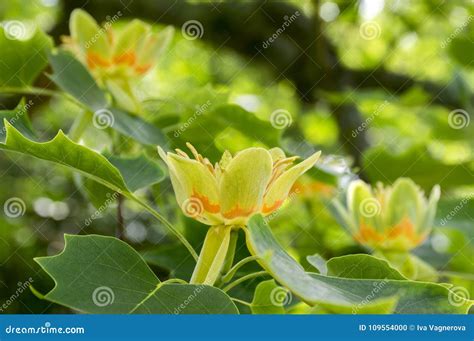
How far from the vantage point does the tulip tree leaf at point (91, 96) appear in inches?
39.9

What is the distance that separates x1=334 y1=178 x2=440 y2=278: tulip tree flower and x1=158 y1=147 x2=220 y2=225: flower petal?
471 mm

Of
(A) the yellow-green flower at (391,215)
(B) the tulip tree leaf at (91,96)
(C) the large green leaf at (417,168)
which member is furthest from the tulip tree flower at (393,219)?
(B) the tulip tree leaf at (91,96)

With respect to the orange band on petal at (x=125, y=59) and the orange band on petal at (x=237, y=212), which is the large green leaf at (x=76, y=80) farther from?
the orange band on petal at (x=237, y=212)

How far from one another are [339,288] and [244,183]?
0.16 metres

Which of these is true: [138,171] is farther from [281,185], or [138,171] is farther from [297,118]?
[297,118]

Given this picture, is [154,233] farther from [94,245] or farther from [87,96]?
[94,245]

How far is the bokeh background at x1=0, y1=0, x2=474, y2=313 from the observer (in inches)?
46.9

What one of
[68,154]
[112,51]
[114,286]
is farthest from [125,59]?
[114,286]

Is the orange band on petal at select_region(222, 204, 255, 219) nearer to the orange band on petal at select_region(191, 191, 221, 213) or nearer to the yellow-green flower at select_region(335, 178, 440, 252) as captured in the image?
the orange band on petal at select_region(191, 191, 221, 213)

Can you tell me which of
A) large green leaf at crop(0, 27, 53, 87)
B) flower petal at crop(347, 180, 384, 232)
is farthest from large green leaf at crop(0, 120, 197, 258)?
flower petal at crop(347, 180, 384, 232)

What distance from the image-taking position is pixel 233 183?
730 mm

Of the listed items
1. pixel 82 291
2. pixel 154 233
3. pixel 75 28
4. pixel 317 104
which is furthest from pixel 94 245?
pixel 317 104

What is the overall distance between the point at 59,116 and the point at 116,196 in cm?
158

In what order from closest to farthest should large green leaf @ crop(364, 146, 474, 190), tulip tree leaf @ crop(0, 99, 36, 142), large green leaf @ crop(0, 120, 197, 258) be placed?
large green leaf @ crop(0, 120, 197, 258)
tulip tree leaf @ crop(0, 99, 36, 142)
large green leaf @ crop(364, 146, 474, 190)
